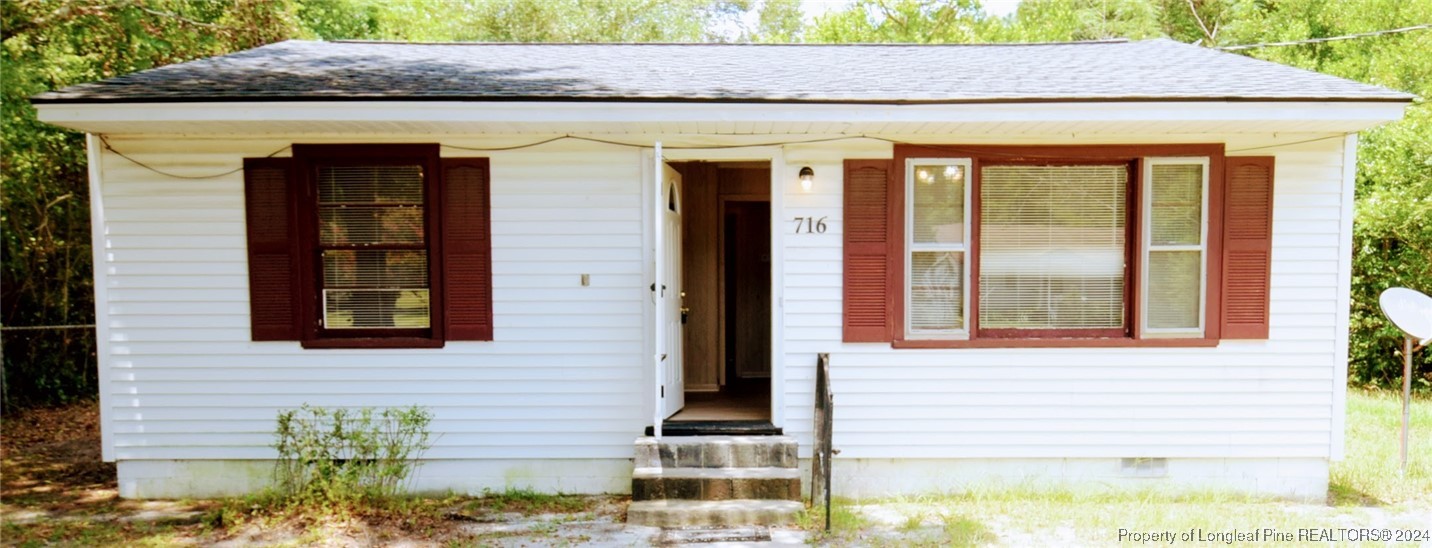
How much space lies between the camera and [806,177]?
16.5 ft

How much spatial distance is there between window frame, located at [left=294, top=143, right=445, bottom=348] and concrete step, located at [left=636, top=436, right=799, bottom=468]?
1605 mm

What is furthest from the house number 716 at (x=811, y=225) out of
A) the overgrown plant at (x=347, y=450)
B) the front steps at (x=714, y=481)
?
the overgrown plant at (x=347, y=450)

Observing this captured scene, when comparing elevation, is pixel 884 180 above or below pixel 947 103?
below

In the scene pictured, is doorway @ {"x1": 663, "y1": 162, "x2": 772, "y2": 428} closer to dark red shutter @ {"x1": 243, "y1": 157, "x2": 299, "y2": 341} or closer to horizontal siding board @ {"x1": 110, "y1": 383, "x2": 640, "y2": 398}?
horizontal siding board @ {"x1": 110, "y1": 383, "x2": 640, "y2": 398}

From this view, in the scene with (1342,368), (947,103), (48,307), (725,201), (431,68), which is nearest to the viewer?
(947,103)

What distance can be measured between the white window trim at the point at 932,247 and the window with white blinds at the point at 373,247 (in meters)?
3.24

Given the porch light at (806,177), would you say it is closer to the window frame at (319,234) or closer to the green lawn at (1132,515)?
the green lawn at (1132,515)

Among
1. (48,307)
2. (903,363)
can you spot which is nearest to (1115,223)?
(903,363)

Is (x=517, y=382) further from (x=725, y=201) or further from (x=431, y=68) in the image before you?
(x=725, y=201)

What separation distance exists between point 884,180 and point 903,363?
4.07ft

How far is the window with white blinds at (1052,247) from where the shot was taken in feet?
16.9

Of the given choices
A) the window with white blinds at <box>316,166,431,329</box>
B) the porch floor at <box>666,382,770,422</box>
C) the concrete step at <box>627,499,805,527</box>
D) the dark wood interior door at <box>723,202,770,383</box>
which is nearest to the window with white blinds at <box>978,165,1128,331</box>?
the porch floor at <box>666,382,770,422</box>

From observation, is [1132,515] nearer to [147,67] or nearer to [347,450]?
[347,450]

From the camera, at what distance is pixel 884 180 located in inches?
200
